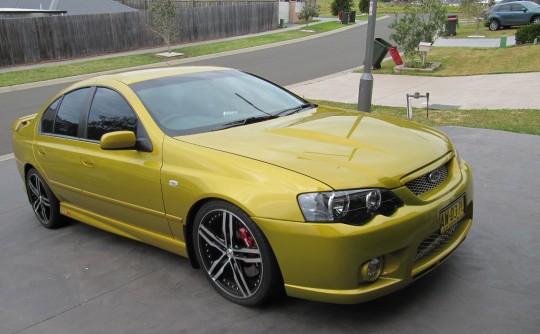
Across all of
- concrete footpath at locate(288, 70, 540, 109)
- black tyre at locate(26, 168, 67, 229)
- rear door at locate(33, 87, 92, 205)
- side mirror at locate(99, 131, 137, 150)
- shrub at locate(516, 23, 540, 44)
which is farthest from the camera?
shrub at locate(516, 23, 540, 44)

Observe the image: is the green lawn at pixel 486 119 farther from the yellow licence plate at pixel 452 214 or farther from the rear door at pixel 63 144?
the rear door at pixel 63 144

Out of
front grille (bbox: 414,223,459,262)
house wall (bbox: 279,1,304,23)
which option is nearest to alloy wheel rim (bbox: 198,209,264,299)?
front grille (bbox: 414,223,459,262)

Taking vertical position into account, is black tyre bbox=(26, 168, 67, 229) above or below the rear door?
below

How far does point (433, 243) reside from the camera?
3363 mm

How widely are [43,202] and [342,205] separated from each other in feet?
11.6

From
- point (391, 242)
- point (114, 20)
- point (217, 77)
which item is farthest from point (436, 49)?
point (391, 242)

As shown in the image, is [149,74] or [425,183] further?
[149,74]

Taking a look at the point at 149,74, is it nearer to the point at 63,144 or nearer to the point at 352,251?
the point at 63,144

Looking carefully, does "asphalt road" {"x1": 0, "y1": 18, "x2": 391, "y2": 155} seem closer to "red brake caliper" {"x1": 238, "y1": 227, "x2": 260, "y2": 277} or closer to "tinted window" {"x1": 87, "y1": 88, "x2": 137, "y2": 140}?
"tinted window" {"x1": 87, "y1": 88, "x2": 137, "y2": 140}

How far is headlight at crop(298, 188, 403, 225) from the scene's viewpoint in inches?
119

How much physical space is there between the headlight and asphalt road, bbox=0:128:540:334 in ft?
2.33

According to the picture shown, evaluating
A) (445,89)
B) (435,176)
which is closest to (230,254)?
(435,176)

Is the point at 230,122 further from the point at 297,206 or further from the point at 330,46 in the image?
the point at 330,46

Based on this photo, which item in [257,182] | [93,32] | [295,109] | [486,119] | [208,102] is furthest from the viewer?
[93,32]
